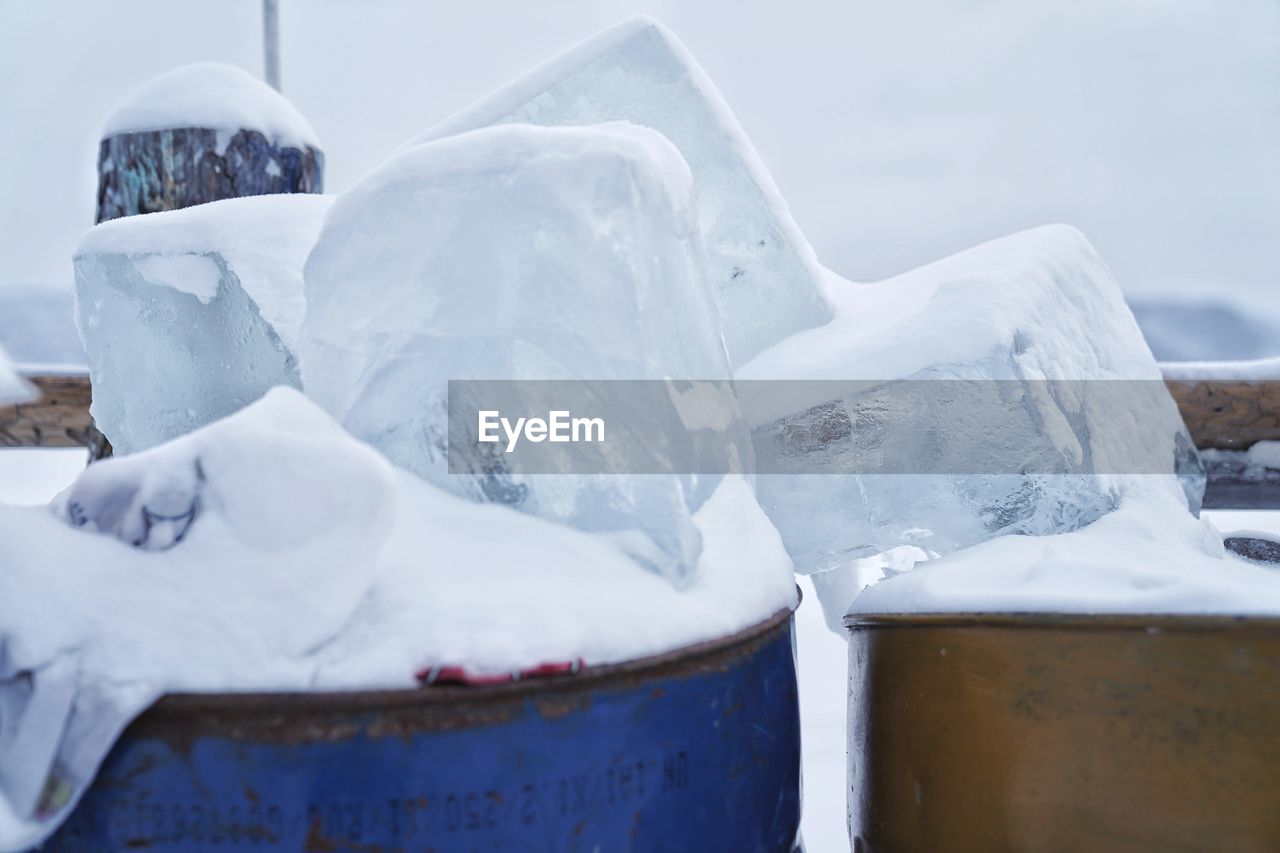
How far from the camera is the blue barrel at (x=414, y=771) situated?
94 centimetres

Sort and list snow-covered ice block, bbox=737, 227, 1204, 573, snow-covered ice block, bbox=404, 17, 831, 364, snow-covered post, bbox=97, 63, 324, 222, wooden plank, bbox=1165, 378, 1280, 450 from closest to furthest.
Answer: snow-covered ice block, bbox=737, 227, 1204, 573
snow-covered ice block, bbox=404, 17, 831, 364
snow-covered post, bbox=97, 63, 324, 222
wooden plank, bbox=1165, 378, 1280, 450

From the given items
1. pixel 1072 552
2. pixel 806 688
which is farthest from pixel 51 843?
pixel 806 688

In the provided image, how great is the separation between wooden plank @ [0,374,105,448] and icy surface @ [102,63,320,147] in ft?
2.44

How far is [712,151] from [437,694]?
1217 mm

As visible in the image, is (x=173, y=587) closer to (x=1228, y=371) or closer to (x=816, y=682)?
(x=1228, y=371)

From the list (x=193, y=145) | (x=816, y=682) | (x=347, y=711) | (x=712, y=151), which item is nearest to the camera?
(x=347, y=711)

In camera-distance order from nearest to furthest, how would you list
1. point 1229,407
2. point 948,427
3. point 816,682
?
point 948,427, point 1229,407, point 816,682

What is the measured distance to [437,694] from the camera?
38.3 inches

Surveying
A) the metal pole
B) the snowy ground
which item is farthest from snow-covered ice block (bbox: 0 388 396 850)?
the metal pole

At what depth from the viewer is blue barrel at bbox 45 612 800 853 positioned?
94 cm

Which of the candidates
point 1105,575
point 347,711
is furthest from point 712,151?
point 347,711

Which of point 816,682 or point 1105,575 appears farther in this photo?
point 816,682

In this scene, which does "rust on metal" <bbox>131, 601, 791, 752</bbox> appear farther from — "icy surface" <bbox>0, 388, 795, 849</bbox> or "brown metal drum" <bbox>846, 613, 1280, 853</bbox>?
"brown metal drum" <bbox>846, 613, 1280, 853</bbox>

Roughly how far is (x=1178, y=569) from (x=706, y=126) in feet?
3.48
